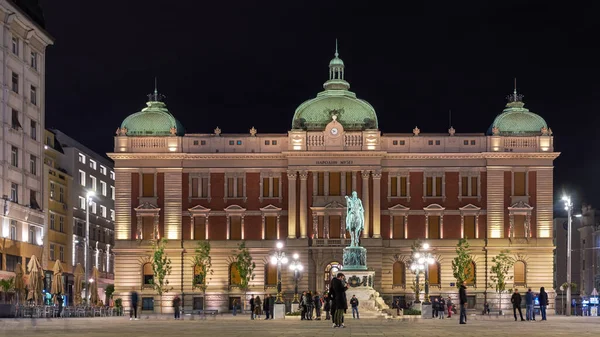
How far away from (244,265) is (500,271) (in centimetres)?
2369

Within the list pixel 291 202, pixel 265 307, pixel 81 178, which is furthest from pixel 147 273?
pixel 265 307

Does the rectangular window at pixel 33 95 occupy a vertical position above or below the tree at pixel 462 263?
above

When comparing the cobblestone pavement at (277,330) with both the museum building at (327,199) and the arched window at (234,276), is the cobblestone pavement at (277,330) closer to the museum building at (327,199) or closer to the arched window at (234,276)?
the museum building at (327,199)

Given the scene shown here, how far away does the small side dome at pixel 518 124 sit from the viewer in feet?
383

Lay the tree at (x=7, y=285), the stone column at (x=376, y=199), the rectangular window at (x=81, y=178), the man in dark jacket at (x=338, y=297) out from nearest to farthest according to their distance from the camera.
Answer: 1. the man in dark jacket at (x=338, y=297)
2. the tree at (x=7, y=285)
3. the stone column at (x=376, y=199)
4. the rectangular window at (x=81, y=178)

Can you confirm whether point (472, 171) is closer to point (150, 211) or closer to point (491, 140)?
point (491, 140)

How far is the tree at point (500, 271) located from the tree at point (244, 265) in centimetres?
2249

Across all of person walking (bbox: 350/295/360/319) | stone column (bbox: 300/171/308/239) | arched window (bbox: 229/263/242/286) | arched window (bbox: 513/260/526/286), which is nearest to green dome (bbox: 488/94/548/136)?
arched window (bbox: 513/260/526/286)

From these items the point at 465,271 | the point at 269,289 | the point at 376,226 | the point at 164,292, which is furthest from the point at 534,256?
the point at 164,292

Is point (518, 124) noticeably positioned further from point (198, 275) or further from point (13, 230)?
point (13, 230)

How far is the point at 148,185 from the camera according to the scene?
11644cm

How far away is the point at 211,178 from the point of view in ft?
384

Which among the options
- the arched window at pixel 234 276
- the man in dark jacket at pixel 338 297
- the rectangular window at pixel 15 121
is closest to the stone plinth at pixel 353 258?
the rectangular window at pixel 15 121

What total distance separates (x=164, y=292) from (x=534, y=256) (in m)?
35.0
